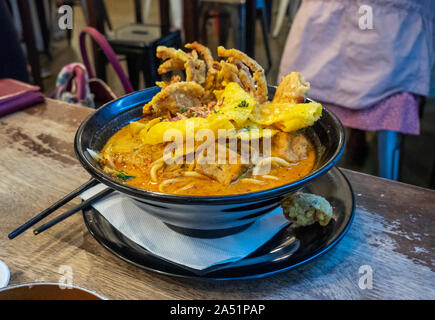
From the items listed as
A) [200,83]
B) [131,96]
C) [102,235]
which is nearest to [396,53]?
[200,83]

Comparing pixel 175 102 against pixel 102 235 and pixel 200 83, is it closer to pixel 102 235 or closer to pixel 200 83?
pixel 200 83

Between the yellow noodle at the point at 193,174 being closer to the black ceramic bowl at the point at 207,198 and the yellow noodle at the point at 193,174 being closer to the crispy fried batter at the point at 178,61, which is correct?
the black ceramic bowl at the point at 207,198

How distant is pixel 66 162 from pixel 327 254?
849 mm

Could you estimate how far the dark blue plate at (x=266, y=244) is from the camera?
30.8 inches

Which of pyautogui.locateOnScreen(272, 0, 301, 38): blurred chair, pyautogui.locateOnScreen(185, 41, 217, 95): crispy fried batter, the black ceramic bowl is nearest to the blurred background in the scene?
pyautogui.locateOnScreen(272, 0, 301, 38): blurred chair

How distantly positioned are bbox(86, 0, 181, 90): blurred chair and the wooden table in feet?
5.48

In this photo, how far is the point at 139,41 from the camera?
2.93m

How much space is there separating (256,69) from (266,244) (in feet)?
1.54

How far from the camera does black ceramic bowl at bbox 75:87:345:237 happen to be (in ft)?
2.32

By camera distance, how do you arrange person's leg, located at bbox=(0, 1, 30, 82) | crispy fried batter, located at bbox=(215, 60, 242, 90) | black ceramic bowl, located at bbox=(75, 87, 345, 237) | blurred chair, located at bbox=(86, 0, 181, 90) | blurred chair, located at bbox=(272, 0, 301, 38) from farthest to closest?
blurred chair, located at bbox=(272, 0, 301, 38)
blurred chair, located at bbox=(86, 0, 181, 90)
person's leg, located at bbox=(0, 1, 30, 82)
crispy fried batter, located at bbox=(215, 60, 242, 90)
black ceramic bowl, located at bbox=(75, 87, 345, 237)

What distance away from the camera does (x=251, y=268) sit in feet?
2.60

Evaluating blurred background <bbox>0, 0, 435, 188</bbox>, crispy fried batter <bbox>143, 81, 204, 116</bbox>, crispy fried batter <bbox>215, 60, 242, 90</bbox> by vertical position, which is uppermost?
crispy fried batter <bbox>215, 60, 242, 90</bbox>

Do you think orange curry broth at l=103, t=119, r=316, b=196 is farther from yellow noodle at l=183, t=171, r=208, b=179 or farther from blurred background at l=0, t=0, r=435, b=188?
blurred background at l=0, t=0, r=435, b=188

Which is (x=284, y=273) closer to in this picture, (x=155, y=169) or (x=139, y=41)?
(x=155, y=169)
